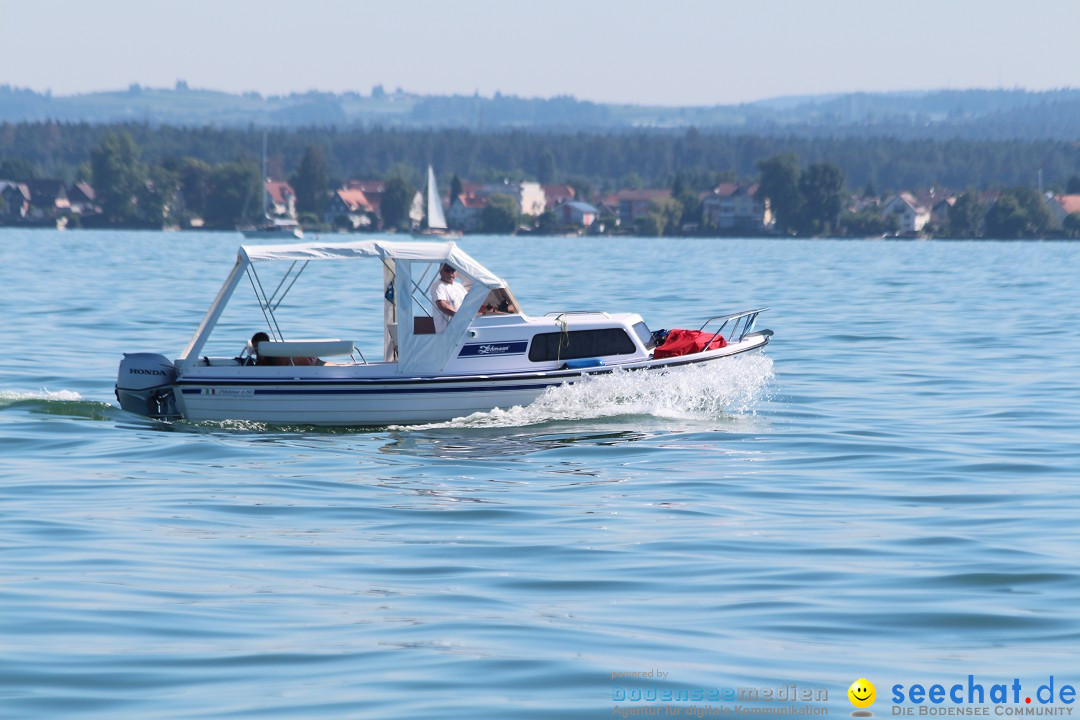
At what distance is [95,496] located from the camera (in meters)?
16.1

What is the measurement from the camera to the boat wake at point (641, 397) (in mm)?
20734

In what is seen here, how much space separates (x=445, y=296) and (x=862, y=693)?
12262 mm

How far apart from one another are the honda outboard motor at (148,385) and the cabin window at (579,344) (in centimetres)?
497

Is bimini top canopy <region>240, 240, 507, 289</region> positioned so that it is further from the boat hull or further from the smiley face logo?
the smiley face logo

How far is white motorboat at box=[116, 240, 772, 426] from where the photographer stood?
20484mm

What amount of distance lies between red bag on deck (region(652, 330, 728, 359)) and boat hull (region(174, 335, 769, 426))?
109 cm

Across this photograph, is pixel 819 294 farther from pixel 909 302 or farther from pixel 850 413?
pixel 850 413

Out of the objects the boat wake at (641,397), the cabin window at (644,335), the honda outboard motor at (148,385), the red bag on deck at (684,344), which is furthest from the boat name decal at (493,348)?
the honda outboard motor at (148,385)

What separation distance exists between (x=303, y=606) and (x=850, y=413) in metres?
13.2

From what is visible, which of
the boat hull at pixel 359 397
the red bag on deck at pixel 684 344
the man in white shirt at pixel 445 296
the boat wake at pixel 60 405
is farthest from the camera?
the boat wake at pixel 60 405

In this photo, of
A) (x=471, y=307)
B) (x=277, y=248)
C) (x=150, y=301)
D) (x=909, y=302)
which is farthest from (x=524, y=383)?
(x=909, y=302)

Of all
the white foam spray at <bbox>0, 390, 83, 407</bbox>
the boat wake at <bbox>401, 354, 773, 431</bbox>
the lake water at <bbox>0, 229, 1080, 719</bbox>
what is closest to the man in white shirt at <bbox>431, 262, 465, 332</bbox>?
the boat wake at <bbox>401, 354, 773, 431</bbox>

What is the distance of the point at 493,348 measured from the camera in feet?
68.2

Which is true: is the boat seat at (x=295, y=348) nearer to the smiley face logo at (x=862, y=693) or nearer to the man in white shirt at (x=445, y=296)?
the man in white shirt at (x=445, y=296)
